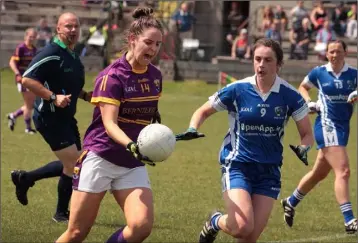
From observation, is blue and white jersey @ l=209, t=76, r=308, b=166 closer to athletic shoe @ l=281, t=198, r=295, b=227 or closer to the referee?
the referee

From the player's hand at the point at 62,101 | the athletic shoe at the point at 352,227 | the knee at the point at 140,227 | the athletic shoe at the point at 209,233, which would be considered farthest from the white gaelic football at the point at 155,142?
the athletic shoe at the point at 352,227

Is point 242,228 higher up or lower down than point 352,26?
higher up

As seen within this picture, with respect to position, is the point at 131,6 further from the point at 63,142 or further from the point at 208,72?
the point at 63,142

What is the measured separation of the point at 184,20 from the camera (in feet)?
96.6

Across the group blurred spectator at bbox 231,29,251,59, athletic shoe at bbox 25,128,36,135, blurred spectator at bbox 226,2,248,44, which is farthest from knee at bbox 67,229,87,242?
blurred spectator at bbox 226,2,248,44

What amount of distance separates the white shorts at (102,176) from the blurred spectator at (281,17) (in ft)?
76.7

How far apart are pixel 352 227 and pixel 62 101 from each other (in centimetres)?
338

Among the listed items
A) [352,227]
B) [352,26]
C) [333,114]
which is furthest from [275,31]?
[352,227]

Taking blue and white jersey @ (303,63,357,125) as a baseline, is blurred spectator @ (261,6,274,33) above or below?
below

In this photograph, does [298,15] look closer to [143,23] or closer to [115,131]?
[143,23]

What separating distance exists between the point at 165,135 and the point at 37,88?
2.84 metres

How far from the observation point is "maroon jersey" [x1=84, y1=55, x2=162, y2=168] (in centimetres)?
626

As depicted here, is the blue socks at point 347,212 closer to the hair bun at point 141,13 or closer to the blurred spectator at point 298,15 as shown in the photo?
the hair bun at point 141,13

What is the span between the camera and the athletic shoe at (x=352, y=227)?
923 centimetres
